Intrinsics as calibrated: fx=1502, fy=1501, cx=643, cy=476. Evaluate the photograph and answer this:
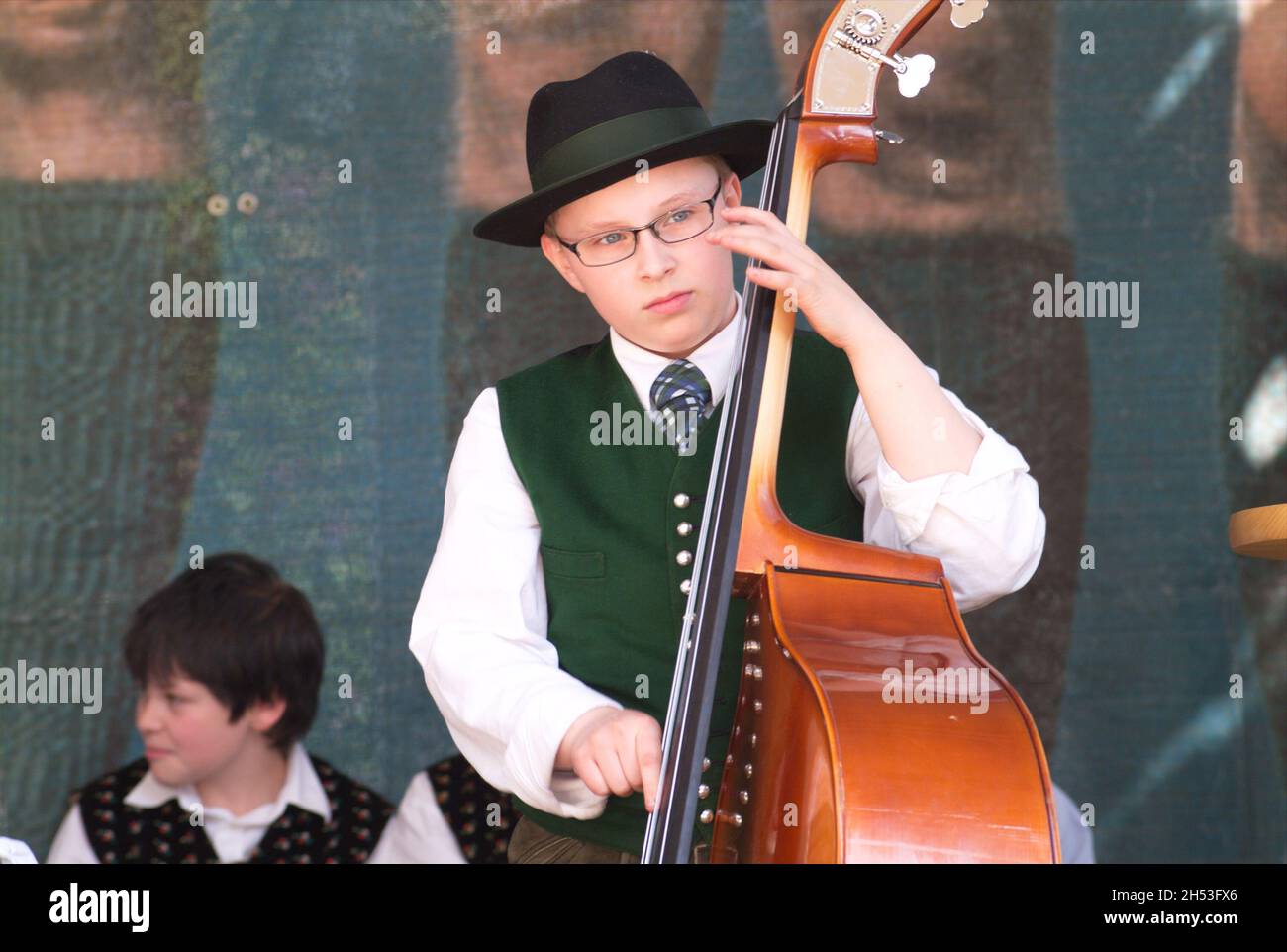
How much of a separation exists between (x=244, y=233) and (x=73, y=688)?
95 centimetres

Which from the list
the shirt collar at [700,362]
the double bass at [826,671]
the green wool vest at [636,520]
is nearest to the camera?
the double bass at [826,671]

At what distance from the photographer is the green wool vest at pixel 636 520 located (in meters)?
1.83

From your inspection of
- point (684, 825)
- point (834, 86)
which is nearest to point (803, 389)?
point (834, 86)

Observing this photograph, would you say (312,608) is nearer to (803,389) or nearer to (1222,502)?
(803,389)

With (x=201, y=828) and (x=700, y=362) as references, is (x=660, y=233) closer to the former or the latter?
(x=700, y=362)

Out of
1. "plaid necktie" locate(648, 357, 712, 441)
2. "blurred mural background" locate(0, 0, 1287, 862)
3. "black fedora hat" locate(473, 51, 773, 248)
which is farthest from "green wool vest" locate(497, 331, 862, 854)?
"blurred mural background" locate(0, 0, 1287, 862)

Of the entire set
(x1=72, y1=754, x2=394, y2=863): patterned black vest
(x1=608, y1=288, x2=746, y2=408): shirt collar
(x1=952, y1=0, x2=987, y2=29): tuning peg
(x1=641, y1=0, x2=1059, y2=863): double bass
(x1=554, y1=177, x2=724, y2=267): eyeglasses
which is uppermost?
(x1=952, y1=0, x2=987, y2=29): tuning peg

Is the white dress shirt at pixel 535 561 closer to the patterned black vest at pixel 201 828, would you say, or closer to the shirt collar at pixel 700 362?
the shirt collar at pixel 700 362

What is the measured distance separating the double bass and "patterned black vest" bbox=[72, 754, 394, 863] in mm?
1299

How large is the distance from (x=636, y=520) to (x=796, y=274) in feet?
1.34

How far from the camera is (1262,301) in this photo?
2900 mm

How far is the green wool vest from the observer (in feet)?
5.99

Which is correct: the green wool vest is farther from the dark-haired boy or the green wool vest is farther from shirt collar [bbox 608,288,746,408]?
the dark-haired boy

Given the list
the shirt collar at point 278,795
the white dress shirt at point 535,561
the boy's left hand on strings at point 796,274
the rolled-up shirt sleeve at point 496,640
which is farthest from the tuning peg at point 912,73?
the shirt collar at point 278,795
